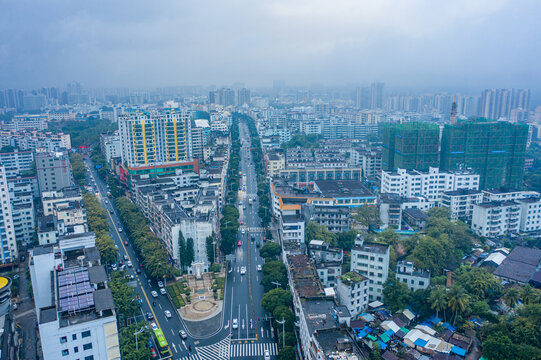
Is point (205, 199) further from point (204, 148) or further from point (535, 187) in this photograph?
point (535, 187)

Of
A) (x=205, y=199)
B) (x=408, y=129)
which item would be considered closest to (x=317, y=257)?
(x=205, y=199)

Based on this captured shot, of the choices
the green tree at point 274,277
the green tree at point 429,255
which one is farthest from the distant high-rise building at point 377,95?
the green tree at point 274,277

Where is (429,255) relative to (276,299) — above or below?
above

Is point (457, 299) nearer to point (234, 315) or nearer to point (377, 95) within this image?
point (234, 315)

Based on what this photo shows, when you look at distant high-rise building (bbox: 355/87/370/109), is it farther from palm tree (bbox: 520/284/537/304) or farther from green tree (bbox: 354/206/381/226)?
palm tree (bbox: 520/284/537/304)

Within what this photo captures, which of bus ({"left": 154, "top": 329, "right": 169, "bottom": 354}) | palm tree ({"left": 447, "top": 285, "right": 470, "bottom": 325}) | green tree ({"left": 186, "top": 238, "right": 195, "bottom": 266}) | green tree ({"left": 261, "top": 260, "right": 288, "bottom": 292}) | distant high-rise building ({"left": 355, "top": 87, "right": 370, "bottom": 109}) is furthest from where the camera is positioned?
distant high-rise building ({"left": 355, "top": 87, "right": 370, "bottom": 109})

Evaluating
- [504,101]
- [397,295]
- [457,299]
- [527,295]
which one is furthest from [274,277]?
[504,101]

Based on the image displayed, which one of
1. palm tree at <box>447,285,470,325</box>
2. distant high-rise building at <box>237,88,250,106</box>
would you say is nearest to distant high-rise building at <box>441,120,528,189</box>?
palm tree at <box>447,285,470,325</box>
